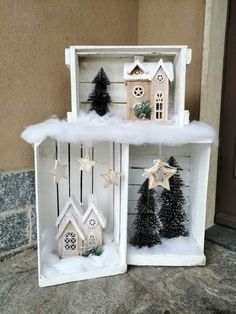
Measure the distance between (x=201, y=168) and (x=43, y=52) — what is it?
694mm

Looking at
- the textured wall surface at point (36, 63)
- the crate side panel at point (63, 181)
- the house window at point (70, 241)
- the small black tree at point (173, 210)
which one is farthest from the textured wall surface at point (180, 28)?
the house window at point (70, 241)

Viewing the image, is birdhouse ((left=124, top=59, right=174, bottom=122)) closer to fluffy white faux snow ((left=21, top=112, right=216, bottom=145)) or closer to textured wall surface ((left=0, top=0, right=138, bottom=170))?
fluffy white faux snow ((left=21, top=112, right=216, bottom=145))

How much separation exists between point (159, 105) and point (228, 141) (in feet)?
1.37

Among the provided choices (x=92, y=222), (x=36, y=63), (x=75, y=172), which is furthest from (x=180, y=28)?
(x=92, y=222)

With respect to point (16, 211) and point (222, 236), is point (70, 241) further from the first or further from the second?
point (222, 236)

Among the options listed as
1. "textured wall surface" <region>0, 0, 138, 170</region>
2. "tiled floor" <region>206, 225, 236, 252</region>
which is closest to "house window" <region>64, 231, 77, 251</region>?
"textured wall surface" <region>0, 0, 138, 170</region>

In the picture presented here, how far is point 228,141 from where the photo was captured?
115 centimetres

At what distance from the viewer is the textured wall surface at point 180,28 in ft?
3.64

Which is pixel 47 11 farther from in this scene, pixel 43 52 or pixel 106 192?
pixel 106 192

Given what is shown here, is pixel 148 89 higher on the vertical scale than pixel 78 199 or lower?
higher

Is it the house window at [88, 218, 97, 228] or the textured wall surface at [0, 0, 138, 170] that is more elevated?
the textured wall surface at [0, 0, 138, 170]

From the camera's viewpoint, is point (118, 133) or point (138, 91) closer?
point (118, 133)

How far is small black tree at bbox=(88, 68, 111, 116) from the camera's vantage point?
949mm

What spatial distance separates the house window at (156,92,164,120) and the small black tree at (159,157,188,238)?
182 mm
